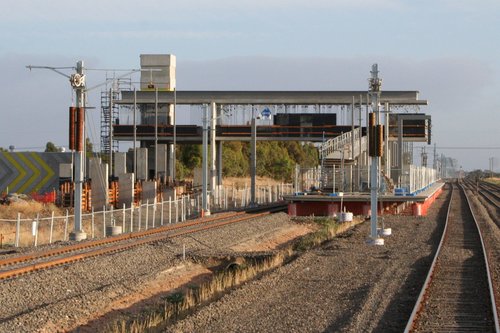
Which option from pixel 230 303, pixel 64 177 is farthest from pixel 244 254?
pixel 64 177

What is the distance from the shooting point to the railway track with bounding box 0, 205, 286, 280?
66.7ft

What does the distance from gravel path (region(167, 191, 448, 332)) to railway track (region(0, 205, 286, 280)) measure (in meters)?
5.24

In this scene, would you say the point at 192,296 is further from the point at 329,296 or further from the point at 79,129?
the point at 79,129

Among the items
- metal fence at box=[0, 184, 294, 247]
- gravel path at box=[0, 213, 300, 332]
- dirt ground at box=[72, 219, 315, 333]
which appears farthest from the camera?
metal fence at box=[0, 184, 294, 247]

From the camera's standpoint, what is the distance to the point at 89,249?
25609 millimetres

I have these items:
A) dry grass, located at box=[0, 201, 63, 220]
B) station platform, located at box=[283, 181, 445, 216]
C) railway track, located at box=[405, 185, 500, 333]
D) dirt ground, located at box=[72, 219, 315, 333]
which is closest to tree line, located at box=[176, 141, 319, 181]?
station platform, located at box=[283, 181, 445, 216]

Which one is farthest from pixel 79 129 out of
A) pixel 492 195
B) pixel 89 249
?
pixel 492 195

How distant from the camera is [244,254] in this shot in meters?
26.1

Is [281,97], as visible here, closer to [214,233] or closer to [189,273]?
[214,233]

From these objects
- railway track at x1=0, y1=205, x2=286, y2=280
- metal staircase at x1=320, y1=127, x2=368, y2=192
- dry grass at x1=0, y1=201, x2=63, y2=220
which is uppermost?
metal staircase at x1=320, y1=127, x2=368, y2=192

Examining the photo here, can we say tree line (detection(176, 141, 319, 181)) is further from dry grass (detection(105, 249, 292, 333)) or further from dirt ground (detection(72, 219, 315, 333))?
dry grass (detection(105, 249, 292, 333))

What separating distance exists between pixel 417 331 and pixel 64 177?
4053 cm

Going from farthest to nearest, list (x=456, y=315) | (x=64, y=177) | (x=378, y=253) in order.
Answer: (x=64, y=177) < (x=378, y=253) < (x=456, y=315)

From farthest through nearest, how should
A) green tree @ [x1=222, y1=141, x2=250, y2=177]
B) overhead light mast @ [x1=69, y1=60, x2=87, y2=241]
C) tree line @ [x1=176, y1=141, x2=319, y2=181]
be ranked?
green tree @ [x1=222, y1=141, x2=250, y2=177] → tree line @ [x1=176, y1=141, x2=319, y2=181] → overhead light mast @ [x1=69, y1=60, x2=87, y2=241]
